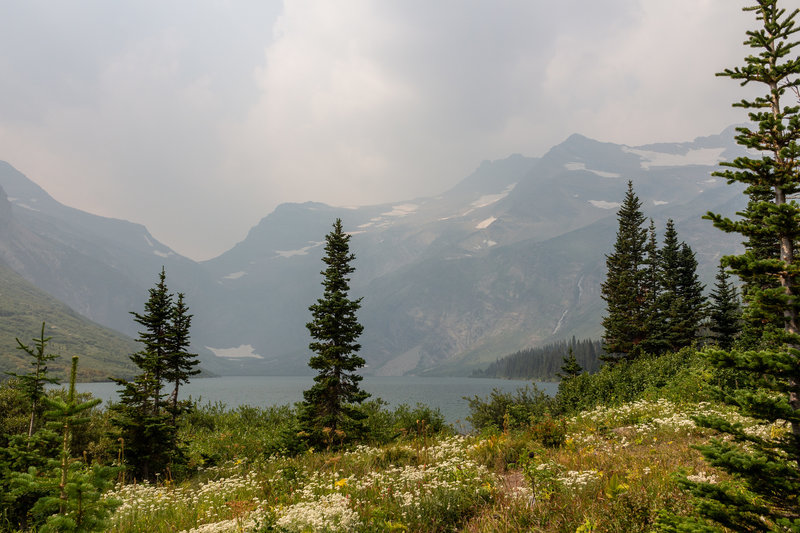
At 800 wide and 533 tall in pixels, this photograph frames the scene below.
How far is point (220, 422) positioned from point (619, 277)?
44485 mm

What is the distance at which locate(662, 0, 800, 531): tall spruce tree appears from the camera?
12.9 ft

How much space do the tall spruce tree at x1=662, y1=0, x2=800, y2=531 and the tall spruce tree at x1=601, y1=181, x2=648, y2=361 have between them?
44.5 meters

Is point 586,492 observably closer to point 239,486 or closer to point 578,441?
point 578,441

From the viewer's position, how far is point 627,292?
4534 centimetres

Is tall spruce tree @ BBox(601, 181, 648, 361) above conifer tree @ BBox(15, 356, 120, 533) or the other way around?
above

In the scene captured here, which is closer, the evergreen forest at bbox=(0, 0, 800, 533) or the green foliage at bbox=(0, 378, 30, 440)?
the evergreen forest at bbox=(0, 0, 800, 533)

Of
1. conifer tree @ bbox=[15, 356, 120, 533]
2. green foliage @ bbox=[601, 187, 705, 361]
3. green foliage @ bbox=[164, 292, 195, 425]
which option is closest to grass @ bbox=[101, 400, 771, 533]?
conifer tree @ bbox=[15, 356, 120, 533]

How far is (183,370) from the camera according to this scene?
71.5 ft

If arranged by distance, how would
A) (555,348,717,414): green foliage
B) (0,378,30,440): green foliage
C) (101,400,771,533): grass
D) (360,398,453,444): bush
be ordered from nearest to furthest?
(101,400,771,533): grass < (0,378,30,440): green foliage < (360,398,453,444): bush < (555,348,717,414): green foliage

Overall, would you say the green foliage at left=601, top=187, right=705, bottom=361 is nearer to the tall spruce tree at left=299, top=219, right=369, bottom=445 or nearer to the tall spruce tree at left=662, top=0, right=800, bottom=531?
the tall spruce tree at left=299, top=219, right=369, bottom=445

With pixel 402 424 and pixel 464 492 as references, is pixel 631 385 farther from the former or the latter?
pixel 464 492

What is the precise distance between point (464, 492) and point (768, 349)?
5.62m

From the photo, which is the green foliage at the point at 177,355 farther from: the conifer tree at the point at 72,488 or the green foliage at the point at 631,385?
the green foliage at the point at 631,385

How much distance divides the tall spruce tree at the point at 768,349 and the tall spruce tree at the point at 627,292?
146ft
